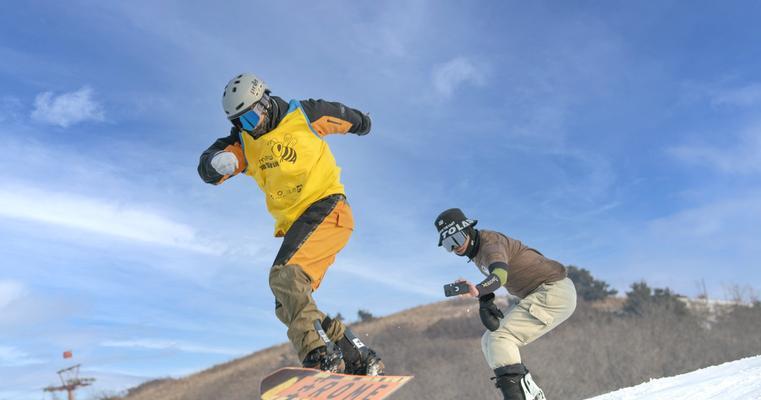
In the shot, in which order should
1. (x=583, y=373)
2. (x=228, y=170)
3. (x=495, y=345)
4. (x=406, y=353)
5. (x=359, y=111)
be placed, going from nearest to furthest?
(x=228, y=170)
(x=495, y=345)
(x=359, y=111)
(x=583, y=373)
(x=406, y=353)

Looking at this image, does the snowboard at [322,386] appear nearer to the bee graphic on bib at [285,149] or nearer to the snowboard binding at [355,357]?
the snowboard binding at [355,357]

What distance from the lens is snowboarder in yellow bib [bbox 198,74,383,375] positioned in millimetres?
5039

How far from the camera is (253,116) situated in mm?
5312

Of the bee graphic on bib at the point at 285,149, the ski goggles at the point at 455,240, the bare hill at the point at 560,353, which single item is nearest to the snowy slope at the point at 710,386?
the ski goggles at the point at 455,240

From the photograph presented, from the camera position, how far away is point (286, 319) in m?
5.15

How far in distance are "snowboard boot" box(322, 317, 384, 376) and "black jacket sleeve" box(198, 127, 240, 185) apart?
62.2 inches

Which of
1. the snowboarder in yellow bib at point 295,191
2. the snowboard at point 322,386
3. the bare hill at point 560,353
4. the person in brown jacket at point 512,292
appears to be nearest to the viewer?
the snowboard at point 322,386

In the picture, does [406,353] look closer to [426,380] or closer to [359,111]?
[426,380]

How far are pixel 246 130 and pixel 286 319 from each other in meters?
1.69

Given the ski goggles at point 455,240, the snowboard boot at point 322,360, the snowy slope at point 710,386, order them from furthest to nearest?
the snowy slope at point 710,386
the ski goggles at point 455,240
the snowboard boot at point 322,360

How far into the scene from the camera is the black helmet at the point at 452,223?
598cm

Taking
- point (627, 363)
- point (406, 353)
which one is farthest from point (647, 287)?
point (406, 353)

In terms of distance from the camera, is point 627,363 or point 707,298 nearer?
point 627,363

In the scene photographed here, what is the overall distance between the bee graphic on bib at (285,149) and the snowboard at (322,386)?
1739mm
